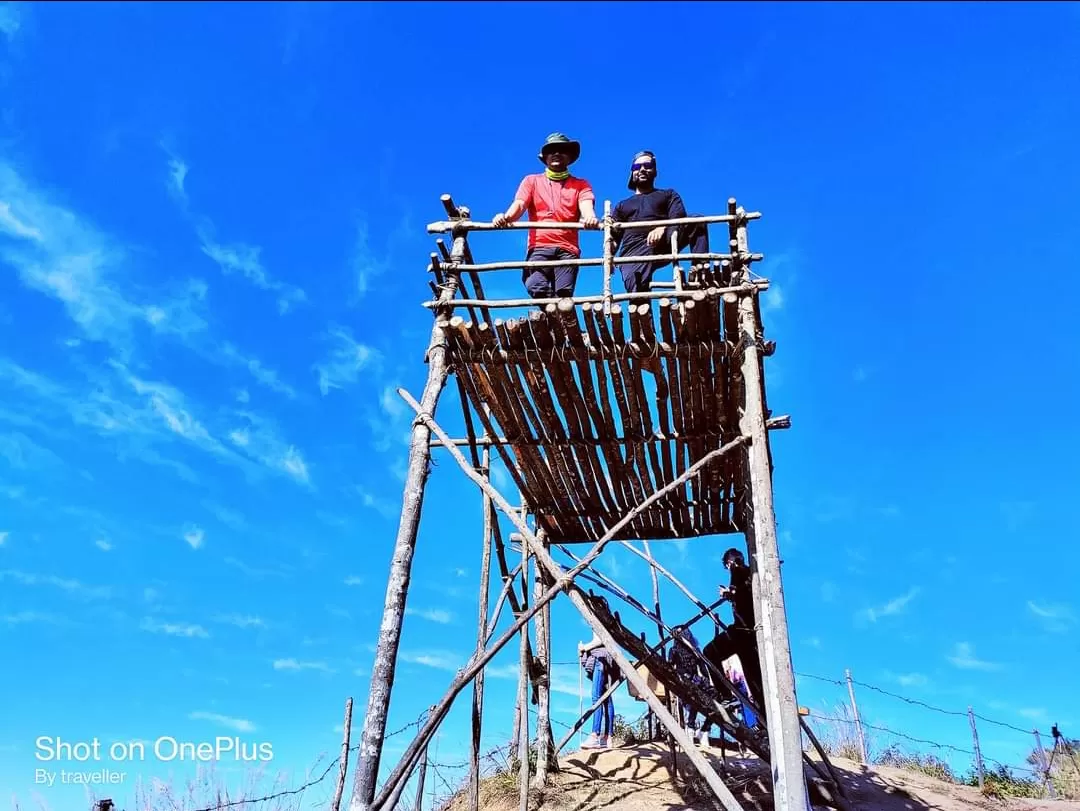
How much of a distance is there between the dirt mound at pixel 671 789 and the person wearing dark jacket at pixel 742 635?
3.48 feet

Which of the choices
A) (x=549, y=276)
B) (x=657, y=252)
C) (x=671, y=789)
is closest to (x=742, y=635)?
(x=671, y=789)

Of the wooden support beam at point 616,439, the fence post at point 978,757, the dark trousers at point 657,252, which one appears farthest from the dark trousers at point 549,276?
the fence post at point 978,757

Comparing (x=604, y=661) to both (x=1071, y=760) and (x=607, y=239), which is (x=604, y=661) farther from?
(x=1071, y=760)

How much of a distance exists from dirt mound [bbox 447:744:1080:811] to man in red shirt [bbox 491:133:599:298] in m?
5.60

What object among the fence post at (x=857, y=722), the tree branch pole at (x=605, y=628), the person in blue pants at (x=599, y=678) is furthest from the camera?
the fence post at (x=857, y=722)

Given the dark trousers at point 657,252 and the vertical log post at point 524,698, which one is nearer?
the dark trousers at point 657,252

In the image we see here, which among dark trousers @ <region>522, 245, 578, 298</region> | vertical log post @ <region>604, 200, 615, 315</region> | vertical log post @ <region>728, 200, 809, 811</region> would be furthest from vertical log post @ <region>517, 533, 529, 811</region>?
vertical log post @ <region>604, 200, 615, 315</region>

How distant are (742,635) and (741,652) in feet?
0.65

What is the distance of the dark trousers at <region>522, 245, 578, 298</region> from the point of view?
6887mm

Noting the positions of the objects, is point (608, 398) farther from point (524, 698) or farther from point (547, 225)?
point (524, 698)

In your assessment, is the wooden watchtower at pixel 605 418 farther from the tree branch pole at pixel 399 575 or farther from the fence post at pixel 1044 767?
the fence post at pixel 1044 767

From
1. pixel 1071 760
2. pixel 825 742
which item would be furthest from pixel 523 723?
pixel 1071 760

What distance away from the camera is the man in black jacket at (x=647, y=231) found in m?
7.01

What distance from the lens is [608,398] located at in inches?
269
